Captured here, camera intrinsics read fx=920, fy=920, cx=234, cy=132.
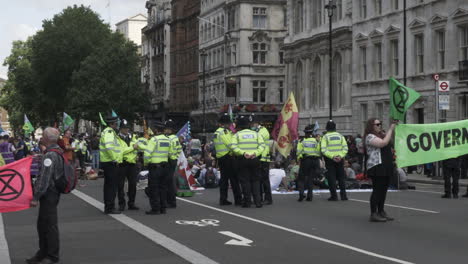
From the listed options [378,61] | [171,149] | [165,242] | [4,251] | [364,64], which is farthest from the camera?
[364,64]

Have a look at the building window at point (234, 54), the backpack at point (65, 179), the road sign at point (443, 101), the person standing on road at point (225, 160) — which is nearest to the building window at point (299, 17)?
the building window at point (234, 54)

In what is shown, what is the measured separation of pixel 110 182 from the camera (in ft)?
57.5

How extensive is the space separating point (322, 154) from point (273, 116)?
180ft

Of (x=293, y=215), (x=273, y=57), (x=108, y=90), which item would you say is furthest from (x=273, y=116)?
(x=293, y=215)

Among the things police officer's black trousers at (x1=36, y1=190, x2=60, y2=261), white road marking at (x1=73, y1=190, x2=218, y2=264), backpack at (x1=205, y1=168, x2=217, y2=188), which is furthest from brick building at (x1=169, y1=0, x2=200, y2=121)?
police officer's black trousers at (x1=36, y1=190, x2=60, y2=261)

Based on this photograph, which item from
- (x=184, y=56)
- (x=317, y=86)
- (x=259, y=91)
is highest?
(x=184, y=56)

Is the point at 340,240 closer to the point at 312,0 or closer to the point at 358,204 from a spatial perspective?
the point at 358,204

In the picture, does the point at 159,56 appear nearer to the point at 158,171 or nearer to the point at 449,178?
the point at 449,178

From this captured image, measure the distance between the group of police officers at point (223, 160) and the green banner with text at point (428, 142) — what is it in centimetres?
351

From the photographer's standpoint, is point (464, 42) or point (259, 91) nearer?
point (464, 42)

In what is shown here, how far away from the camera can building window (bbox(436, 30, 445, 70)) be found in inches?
1719

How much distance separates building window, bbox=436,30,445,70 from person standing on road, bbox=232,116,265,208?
2675 centimetres

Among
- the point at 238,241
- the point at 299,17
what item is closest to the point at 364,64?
the point at 299,17

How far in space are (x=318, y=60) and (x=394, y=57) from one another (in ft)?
36.7
